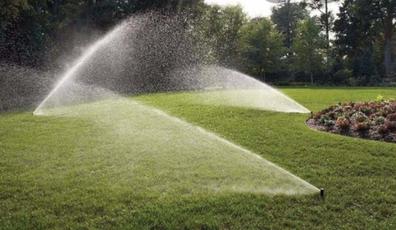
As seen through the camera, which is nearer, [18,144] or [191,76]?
[18,144]

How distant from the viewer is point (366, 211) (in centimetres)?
555

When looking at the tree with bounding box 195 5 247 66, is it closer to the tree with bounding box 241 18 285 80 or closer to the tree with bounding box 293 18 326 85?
the tree with bounding box 241 18 285 80

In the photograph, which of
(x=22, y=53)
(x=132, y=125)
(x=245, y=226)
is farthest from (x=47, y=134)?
(x=22, y=53)

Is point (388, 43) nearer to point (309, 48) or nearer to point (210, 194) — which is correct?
point (309, 48)

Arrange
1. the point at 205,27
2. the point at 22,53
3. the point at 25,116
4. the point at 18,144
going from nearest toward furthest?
the point at 18,144 < the point at 25,116 < the point at 22,53 < the point at 205,27

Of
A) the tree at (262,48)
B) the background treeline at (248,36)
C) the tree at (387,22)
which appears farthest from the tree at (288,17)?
the tree at (262,48)

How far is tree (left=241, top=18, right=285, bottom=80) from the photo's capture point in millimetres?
41250

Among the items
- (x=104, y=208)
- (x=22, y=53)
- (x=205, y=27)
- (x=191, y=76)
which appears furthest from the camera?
(x=205, y=27)

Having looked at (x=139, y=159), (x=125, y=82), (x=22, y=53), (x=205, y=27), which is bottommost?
(x=139, y=159)

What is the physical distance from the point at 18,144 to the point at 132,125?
3.12 meters

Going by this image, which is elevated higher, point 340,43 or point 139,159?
point 340,43

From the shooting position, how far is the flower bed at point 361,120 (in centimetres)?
938

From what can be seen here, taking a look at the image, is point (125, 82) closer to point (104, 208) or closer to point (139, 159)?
point (139, 159)

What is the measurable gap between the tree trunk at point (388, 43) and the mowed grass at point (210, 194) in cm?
4060
